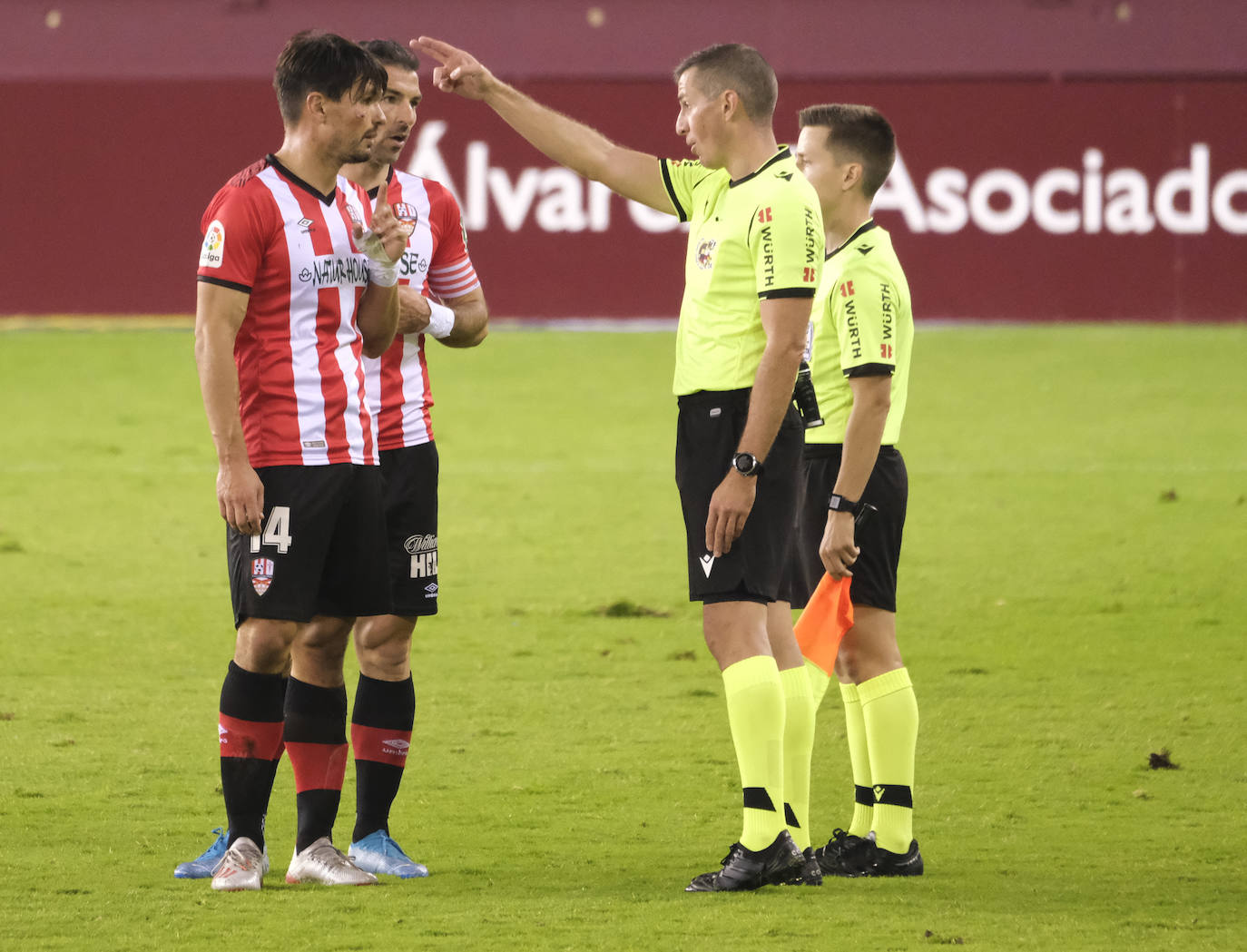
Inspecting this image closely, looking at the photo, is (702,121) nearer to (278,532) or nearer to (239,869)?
(278,532)

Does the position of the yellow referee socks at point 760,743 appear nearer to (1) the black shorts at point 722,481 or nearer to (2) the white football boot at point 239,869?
(1) the black shorts at point 722,481

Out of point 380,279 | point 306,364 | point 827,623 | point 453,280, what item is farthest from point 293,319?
point 827,623

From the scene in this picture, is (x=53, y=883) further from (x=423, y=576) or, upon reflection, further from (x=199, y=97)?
(x=199, y=97)

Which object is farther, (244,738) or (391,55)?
(391,55)

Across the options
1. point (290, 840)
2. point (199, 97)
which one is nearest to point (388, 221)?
point (290, 840)

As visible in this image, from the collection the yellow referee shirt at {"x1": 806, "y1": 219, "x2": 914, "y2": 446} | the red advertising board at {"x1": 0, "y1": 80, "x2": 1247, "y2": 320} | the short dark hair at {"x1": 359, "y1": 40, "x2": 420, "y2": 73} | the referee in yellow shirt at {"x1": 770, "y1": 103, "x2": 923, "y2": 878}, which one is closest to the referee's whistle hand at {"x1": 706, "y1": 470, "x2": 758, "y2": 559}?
the referee in yellow shirt at {"x1": 770, "y1": 103, "x2": 923, "y2": 878}

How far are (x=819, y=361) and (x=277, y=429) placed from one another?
1472mm

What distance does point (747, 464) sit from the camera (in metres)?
4.45

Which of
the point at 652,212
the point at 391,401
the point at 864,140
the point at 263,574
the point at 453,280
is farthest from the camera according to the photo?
the point at 652,212

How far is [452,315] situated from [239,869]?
5.28 ft

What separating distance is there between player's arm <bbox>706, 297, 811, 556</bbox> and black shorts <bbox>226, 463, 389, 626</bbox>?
2.84 feet

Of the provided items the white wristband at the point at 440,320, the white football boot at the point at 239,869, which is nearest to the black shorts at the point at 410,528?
the white wristband at the point at 440,320

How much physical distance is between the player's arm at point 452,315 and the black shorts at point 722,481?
82 centimetres

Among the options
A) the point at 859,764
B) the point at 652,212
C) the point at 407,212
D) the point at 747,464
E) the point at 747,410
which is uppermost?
the point at 652,212
